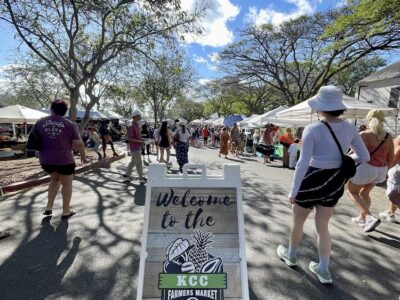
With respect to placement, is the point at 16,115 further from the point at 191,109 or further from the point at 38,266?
the point at 191,109

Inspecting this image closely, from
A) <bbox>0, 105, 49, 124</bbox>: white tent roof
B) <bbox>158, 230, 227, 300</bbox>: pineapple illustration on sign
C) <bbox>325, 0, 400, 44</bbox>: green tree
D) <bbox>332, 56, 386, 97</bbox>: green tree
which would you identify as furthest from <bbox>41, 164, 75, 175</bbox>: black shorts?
<bbox>332, 56, 386, 97</bbox>: green tree

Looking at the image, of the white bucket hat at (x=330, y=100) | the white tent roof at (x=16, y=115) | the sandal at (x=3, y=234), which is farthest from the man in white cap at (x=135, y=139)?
the white tent roof at (x=16, y=115)

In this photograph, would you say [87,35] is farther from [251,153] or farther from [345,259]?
[345,259]

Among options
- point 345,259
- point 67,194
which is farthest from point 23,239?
point 345,259

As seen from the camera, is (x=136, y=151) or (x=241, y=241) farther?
(x=136, y=151)

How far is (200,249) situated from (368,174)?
10.1 feet

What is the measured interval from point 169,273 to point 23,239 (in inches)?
105

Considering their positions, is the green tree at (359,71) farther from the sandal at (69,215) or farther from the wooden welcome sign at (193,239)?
the wooden welcome sign at (193,239)

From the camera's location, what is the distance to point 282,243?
4012 mm

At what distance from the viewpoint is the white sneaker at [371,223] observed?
14.0ft

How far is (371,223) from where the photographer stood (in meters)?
4.32

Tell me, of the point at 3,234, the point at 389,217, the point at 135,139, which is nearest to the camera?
the point at 3,234

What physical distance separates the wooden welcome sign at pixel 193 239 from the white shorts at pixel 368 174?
2640 mm

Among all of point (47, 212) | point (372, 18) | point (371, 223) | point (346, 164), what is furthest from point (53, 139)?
point (372, 18)
